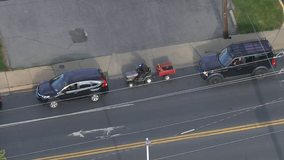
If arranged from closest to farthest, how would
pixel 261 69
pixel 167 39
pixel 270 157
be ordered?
pixel 270 157
pixel 261 69
pixel 167 39

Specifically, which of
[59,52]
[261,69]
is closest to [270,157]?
[261,69]

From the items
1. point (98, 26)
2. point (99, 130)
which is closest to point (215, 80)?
point (99, 130)

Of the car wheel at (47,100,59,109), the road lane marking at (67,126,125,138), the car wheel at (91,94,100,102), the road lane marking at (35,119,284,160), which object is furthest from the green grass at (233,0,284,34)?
the car wheel at (47,100,59,109)

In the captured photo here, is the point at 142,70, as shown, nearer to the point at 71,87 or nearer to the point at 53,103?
the point at 71,87

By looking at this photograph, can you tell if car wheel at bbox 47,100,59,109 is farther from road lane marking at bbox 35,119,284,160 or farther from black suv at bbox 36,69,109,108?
road lane marking at bbox 35,119,284,160

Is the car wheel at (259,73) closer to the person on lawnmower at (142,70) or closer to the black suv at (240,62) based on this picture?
the black suv at (240,62)

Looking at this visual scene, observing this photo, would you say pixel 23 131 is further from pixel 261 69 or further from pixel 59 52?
pixel 261 69
